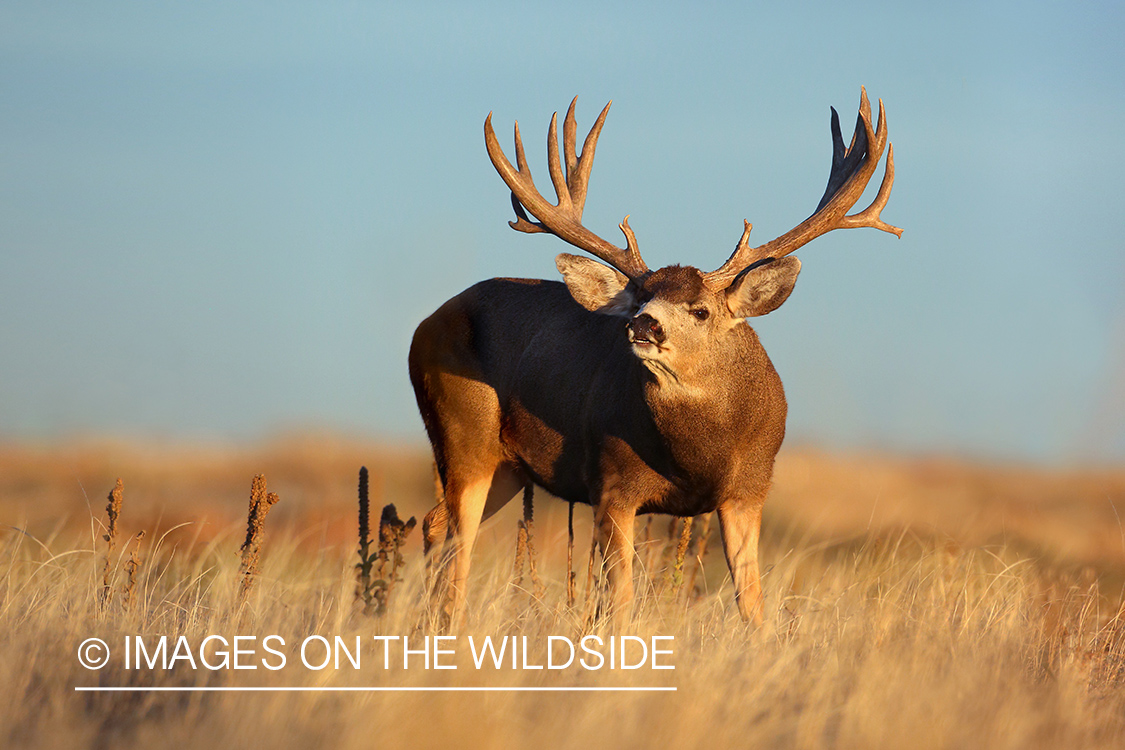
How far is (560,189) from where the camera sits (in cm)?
805

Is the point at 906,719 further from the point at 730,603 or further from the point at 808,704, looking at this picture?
the point at 730,603

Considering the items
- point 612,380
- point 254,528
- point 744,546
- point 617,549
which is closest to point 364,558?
point 254,528

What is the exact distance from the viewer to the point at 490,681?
4828 millimetres

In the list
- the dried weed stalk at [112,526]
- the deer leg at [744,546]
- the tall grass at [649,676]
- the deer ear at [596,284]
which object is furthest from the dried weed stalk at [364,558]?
the deer leg at [744,546]

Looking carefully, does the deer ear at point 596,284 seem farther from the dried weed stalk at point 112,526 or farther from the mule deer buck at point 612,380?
the dried weed stalk at point 112,526

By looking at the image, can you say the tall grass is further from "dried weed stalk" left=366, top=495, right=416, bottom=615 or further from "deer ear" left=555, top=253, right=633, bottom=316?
"deer ear" left=555, top=253, right=633, bottom=316

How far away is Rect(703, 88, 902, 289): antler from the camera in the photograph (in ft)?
23.9

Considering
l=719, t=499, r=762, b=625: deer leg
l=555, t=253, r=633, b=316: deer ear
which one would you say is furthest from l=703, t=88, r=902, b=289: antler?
l=719, t=499, r=762, b=625: deer leg

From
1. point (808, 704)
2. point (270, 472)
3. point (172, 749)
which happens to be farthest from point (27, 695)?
point (270, 472)

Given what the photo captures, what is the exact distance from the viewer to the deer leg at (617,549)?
6.76m

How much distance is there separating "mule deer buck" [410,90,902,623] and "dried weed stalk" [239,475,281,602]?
1149 millimetres

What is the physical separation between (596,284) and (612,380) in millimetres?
585

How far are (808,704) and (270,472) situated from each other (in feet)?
68.6

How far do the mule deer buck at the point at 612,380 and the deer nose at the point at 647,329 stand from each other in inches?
0.4
